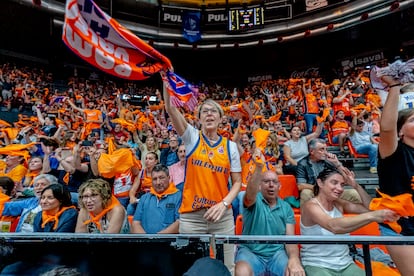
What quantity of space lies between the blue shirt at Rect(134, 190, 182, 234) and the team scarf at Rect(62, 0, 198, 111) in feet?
3.55

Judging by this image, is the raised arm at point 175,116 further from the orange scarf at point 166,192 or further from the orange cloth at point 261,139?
the orange scarf at point 166,192

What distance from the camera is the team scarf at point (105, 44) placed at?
1932 millimetres

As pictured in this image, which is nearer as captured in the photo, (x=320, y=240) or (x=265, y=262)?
(x=320, y=240)

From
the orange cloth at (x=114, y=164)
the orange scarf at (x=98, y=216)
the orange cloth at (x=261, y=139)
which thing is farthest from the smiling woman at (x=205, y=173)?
the orange cloth at (x=114, y=164)

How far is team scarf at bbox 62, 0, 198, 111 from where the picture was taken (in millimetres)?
1934

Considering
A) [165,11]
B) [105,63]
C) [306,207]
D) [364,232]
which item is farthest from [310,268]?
[165,11]

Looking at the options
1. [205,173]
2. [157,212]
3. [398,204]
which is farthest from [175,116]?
[398,204]

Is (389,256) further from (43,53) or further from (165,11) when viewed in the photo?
(43,53)

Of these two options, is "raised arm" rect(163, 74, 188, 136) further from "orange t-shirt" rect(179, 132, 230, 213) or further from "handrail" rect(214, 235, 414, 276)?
"handrail" rect(214, 235, 414, 276)

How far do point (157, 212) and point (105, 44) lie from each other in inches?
Answer: 61.1

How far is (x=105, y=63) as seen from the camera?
2.04 m

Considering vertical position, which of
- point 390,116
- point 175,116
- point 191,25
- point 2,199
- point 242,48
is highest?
point 191,25

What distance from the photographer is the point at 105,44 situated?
2.05m

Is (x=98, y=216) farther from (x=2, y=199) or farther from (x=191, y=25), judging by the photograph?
(x=191, y=25)
